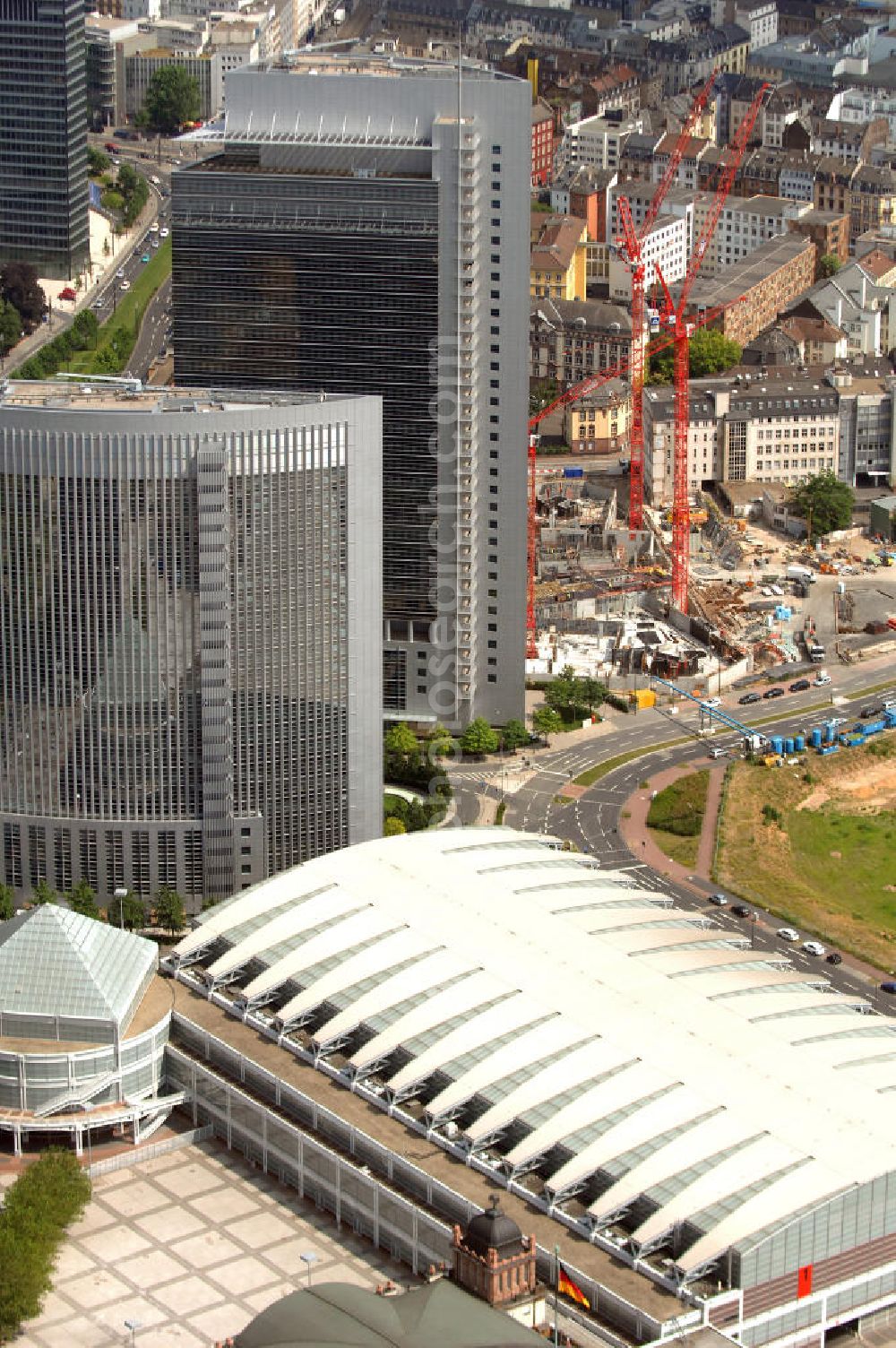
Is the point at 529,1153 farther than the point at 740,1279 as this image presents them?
Yes

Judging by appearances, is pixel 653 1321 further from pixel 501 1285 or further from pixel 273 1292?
pixel 273 1292

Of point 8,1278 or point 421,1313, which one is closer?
point 421,1313

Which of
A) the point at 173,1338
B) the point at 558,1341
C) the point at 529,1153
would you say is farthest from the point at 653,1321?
the point at 173,1338

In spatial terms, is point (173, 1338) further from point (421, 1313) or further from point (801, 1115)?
point (801, 1115)

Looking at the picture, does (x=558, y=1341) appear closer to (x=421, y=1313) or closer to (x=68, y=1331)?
(x=421, y=1313)

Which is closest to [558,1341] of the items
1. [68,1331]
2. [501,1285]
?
[501,1285]
